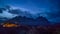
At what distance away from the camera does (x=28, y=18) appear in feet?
9.95

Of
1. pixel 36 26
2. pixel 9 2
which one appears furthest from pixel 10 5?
pixel 36 26

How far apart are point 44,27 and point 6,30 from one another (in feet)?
1.58

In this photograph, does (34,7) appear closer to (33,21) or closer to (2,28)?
(33,21)

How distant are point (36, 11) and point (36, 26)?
0.19 m

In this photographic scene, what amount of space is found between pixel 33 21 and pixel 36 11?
0.45 feet

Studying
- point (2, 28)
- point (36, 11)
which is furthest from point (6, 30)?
point (36, 11)

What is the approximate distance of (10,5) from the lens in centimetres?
305

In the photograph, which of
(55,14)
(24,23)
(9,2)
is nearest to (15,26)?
(24,23)

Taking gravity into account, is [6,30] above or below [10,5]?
below

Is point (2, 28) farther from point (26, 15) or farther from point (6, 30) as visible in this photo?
point (26, 15)

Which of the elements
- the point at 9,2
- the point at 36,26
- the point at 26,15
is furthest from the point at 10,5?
the point at 36,26

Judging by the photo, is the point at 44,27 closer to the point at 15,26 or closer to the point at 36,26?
the point at 36,26

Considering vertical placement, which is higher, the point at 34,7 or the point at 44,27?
the point at 34,7

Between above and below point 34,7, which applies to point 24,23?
below
